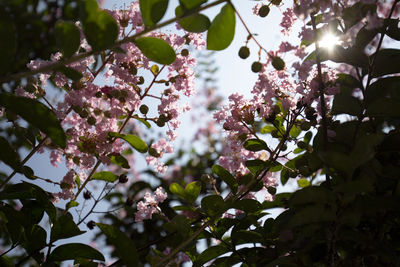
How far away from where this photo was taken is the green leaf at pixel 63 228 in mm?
1164

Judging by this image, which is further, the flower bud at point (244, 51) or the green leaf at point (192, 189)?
the green leaf at point (192, 189)

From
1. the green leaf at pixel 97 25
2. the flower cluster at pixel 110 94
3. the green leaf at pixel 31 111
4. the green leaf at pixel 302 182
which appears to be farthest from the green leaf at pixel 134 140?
the green leaf at pixel 302 182

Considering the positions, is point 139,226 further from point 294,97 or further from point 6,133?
point 294,97

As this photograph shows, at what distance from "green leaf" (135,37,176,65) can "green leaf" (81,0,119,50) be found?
0.43 feet

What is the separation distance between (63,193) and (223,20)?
93 centimetres

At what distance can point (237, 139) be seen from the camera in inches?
56.8

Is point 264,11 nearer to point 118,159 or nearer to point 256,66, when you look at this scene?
point 256,66

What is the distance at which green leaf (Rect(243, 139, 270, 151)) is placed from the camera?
1363 mm

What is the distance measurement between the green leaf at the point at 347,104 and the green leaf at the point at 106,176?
0.90m

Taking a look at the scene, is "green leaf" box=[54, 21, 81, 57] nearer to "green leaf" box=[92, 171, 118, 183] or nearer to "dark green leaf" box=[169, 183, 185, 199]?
"dark green leaf" box=[169, 183, 185, 199]

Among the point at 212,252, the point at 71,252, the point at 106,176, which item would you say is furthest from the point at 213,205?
the point at 106,176

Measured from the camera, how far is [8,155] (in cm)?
106

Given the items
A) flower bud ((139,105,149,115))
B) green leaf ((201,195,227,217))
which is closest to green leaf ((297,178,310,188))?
green leaf ((201,195,227,217))

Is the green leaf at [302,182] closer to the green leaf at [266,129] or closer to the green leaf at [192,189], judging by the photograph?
the green leaf at [266,129]
